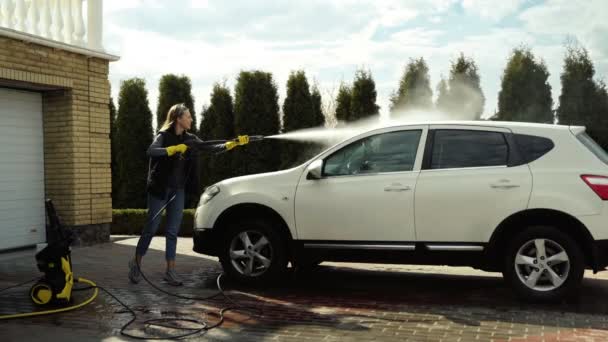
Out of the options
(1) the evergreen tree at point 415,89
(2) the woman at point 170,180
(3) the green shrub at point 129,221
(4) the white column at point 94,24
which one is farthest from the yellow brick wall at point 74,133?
(1) the evergreen tree at point 415,89

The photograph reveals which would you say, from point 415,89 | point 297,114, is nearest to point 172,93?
point 297,114

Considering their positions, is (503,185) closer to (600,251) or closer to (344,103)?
(600,251)

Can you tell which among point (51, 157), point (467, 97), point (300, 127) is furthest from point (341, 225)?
point (467, 97)

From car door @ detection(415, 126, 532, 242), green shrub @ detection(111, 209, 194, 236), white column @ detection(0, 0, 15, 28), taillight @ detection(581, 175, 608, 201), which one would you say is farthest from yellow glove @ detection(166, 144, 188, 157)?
green shrub @ detection(111, 209, 194, 236)

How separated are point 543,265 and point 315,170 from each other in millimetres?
2517

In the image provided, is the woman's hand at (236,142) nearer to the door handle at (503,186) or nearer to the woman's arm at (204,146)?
the woman's arm at (204,146)

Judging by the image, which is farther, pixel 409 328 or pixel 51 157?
pixel 51 157

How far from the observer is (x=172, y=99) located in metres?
18.1

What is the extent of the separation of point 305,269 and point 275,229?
1.55 meters

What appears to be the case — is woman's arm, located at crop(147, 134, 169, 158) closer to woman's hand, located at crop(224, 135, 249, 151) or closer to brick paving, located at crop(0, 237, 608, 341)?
woman's hand, located at crop(224, 135, 249, 151)

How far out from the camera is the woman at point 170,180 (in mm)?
7324

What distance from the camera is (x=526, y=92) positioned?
17.0m

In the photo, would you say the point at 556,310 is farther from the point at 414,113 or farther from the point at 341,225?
the point at 414,113

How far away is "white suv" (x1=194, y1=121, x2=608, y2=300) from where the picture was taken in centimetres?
621
